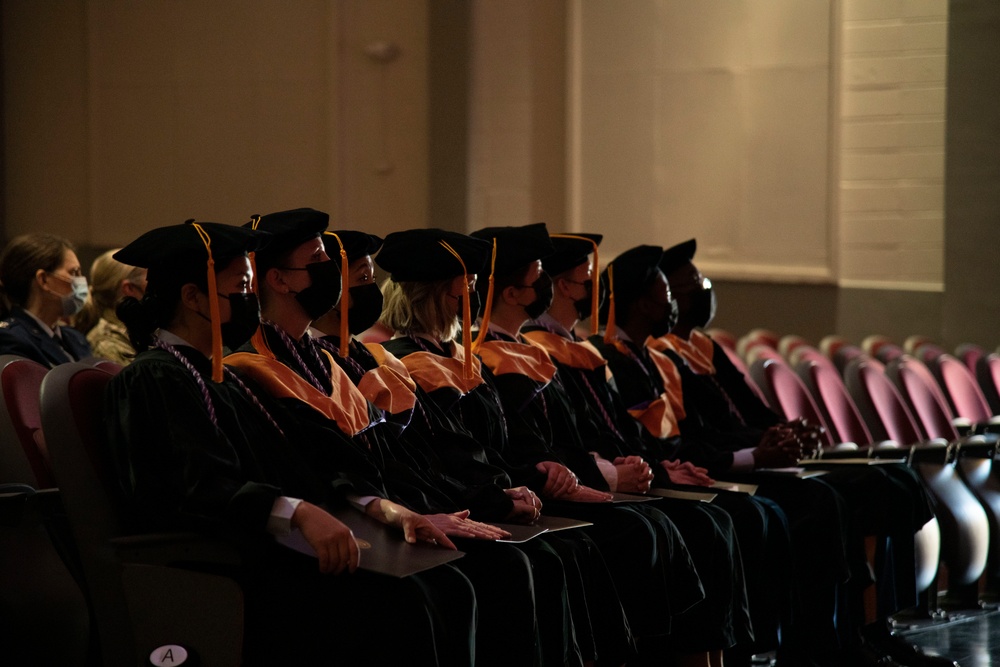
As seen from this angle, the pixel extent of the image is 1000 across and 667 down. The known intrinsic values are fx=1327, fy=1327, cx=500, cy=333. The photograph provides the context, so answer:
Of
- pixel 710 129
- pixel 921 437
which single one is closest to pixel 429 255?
pixel 921 437

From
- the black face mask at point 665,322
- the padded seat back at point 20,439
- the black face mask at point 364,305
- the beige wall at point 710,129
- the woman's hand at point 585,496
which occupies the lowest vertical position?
the woman's hand at point 585,496

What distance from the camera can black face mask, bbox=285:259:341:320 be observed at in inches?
118

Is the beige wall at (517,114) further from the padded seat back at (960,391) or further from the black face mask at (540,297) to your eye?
the black face mask at (540,297)

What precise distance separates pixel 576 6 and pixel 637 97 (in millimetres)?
774

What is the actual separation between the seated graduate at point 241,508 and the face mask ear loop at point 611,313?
1886mm

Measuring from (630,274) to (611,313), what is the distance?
0.50ft

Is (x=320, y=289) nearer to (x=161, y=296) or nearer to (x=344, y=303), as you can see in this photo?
(x=344, y=303)

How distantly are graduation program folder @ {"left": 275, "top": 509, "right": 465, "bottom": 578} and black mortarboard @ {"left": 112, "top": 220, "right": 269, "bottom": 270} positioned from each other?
0.59 metres

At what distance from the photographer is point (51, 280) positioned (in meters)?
4.42

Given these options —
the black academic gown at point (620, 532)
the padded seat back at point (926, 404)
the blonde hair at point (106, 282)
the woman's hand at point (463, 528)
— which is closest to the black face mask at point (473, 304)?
the black academic gown at point (620, 532)

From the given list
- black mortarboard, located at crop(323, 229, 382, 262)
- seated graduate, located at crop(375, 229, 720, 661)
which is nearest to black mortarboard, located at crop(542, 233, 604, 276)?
seated graduate, located at crop(375, 229, 720, 661)

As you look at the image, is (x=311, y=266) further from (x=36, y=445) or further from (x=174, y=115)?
(x=174, y=115)

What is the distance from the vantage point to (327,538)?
2.52m

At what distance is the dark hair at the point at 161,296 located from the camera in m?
2.72
